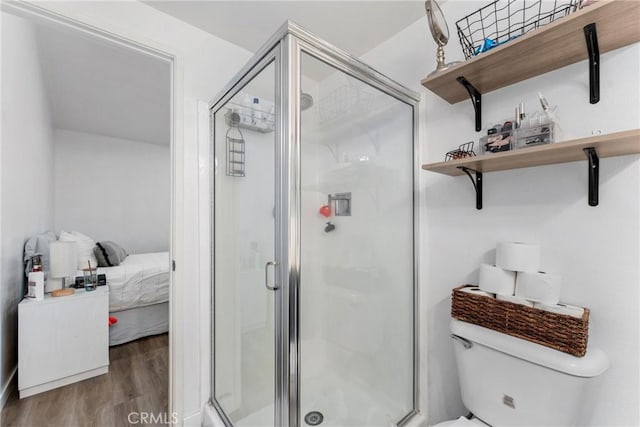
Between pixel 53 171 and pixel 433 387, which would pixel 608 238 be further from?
pixel 53 171

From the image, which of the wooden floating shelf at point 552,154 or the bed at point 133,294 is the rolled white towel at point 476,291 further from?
the bed at point 133,294

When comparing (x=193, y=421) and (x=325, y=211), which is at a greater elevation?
(x=325, y=211)

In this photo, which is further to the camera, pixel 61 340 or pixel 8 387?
pixel 61 340

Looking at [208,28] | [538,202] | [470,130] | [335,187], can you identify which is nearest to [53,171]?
[208,28]

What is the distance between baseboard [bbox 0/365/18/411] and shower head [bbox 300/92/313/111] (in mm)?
2572

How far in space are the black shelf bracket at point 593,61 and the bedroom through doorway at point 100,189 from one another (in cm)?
179

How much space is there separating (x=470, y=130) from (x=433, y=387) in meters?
1.33

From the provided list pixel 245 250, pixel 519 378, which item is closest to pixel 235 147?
pixel 245 250

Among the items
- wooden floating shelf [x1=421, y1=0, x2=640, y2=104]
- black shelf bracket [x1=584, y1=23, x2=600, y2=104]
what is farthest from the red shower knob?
black shelf bracket [x1=584, y1=23, x2=600, y2=104]

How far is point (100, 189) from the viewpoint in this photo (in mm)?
4199

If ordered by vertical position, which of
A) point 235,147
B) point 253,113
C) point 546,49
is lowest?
point 235,147

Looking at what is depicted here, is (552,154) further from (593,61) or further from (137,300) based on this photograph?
(137,300)

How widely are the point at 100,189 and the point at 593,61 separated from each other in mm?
5352

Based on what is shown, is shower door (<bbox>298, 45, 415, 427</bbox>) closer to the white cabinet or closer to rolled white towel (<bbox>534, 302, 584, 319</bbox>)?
rolled white towel (<bbox>534, 302, 584, 319</bbox>)
